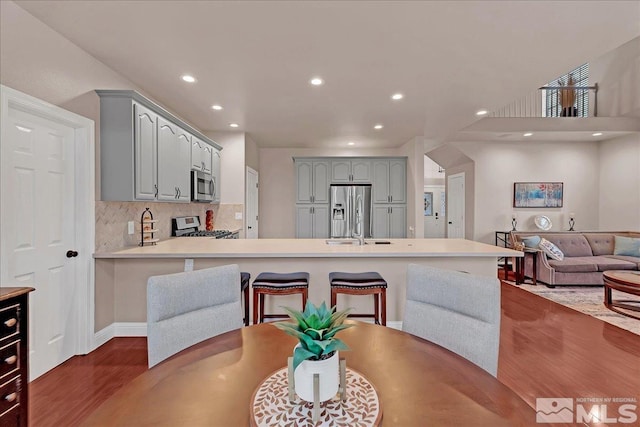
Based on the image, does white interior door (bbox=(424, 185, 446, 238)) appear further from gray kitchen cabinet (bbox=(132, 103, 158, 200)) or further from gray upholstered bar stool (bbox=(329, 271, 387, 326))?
gray kitchen cabinet (bbox=(132, 103, 158, 200))

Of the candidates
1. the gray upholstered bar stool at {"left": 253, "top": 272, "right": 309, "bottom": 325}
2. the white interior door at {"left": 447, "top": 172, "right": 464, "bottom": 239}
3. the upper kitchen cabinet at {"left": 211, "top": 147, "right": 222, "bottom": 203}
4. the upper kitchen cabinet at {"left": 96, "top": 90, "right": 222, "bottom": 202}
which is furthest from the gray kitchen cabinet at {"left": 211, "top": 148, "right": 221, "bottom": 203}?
the white interior door at {"left": 447, "top": 172, "right": 464, "bottom": 239}

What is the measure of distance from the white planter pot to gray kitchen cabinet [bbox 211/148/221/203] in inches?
171

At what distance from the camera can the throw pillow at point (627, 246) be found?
204 inches

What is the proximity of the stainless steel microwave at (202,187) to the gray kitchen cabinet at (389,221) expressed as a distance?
10.2 ft

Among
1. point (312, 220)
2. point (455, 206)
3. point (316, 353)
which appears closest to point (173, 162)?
point (312, 220)

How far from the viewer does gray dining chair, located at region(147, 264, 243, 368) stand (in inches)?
50.9

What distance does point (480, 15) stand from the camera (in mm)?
2125

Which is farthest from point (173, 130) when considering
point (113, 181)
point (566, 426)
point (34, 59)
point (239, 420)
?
point (566, 426)

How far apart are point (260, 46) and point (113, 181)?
1.74m

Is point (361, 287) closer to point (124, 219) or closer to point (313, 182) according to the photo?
point (124, 219)

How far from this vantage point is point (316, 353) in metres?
A: 0.77

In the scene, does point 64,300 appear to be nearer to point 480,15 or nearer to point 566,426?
point 566,426

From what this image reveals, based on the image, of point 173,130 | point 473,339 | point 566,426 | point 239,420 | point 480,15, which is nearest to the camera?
point 239,420

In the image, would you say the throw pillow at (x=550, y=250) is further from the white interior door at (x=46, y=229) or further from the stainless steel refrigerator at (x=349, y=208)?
the white interior door at (x=46, y=229)
